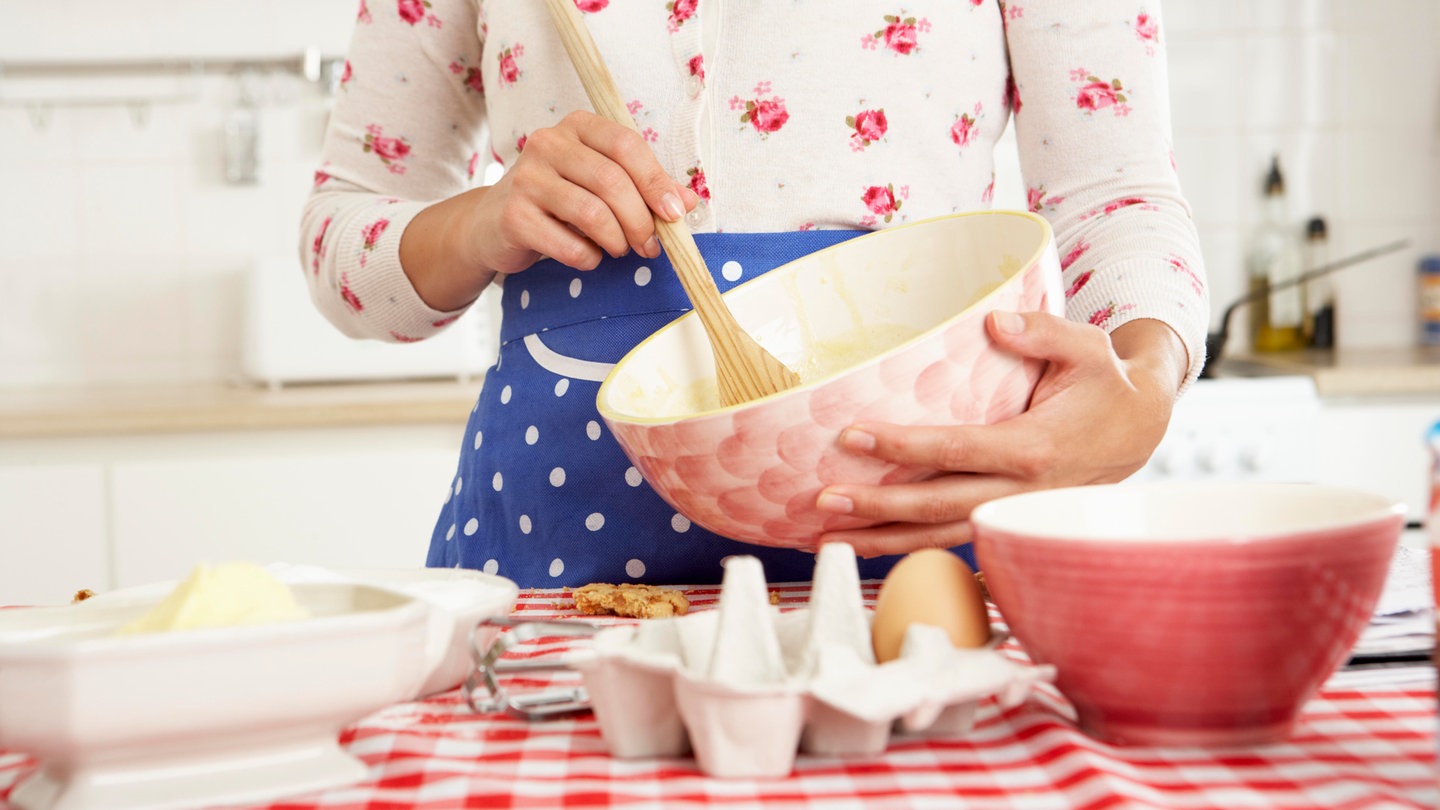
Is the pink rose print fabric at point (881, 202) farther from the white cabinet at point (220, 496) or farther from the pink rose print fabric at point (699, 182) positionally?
the white cabinet at point (220, 496)

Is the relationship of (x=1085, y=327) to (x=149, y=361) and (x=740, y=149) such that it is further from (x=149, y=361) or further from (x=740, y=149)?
(x=149, y=361)

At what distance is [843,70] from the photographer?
0.78m

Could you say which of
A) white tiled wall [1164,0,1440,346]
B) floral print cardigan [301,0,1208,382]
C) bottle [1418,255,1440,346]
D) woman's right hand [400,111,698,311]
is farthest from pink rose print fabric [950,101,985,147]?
bottle [1418,255,1440,346]

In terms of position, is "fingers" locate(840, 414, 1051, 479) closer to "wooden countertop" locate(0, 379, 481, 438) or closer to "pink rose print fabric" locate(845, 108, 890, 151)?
"pink rose print fabric" locate(845, 108, 890, 151)

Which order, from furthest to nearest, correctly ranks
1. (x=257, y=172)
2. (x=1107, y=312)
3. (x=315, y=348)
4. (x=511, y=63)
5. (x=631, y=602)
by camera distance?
(x=257, y=172), (x=315, y=348), (x=511, y=63), (x=1107, y=312), (x=631, y=602)

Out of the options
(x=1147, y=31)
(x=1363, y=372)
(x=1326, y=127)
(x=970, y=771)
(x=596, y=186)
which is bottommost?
(x=970, y=771)

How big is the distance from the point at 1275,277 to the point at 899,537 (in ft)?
6.08

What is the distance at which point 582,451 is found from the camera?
0.77 meters

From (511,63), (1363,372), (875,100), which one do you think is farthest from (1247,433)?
(511,63)

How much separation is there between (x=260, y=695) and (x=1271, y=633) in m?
0.27

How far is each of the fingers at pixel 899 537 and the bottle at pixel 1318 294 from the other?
1859 mm

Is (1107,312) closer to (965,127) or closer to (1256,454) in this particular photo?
(965,127)

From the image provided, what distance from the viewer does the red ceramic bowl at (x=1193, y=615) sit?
35 cm

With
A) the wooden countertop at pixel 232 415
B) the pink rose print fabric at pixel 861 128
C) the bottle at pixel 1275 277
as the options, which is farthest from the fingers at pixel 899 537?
the bottle at pixel 1275 277
